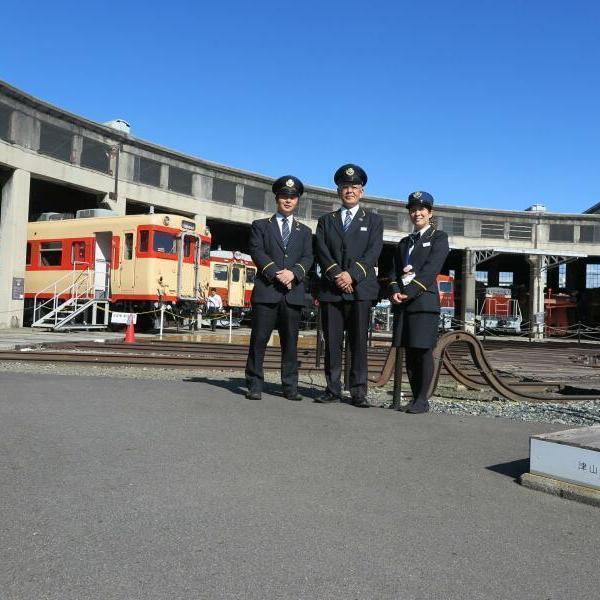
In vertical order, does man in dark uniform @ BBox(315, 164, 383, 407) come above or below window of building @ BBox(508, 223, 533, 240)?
below

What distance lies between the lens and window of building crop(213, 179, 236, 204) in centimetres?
3105

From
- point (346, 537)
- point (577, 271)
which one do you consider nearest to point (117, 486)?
point (346, 537)

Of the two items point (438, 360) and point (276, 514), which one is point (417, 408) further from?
point (276, 514)

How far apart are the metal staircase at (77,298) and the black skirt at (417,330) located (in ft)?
49.1

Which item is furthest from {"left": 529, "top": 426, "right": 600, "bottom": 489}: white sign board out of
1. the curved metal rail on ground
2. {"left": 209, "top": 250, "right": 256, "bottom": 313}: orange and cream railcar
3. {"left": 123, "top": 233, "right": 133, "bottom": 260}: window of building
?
{"left": 209, "top": 250, "right": 256, "bottom": 313}: orange and cream railcar

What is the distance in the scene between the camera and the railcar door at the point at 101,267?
64.4ft

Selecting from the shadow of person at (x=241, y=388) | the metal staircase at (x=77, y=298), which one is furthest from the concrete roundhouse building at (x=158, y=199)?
the shadow of person at (x=241, y=388)

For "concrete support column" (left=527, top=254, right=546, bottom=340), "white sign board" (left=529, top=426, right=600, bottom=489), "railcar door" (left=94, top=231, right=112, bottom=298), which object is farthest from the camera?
"concrete support column" (left=527, top=254, right=546, bottom=340)

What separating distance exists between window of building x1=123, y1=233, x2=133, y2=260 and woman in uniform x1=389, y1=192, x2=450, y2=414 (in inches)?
569

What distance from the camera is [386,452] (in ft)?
12.4

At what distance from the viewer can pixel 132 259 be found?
1880cm

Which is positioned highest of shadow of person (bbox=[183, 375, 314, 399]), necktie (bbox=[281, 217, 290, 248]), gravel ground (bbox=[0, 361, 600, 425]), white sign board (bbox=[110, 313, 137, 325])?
necktie (bbox=[281, 217, 290, 248])

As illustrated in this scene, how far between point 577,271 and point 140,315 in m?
40.0

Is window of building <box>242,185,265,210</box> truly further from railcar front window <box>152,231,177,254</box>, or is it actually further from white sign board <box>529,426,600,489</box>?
white sign board <box>529,426,600,489</box>
